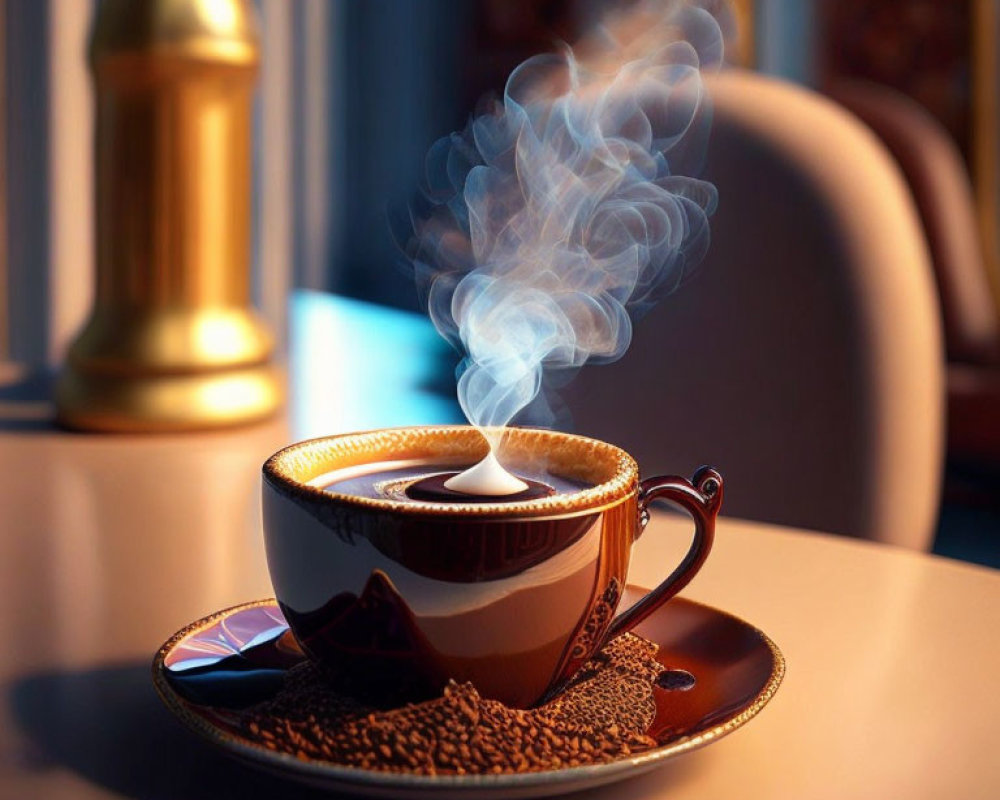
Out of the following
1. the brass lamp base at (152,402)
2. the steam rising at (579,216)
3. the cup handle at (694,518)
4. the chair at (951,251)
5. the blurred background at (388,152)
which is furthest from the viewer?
the chair at (951,251)

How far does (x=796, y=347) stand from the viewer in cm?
107

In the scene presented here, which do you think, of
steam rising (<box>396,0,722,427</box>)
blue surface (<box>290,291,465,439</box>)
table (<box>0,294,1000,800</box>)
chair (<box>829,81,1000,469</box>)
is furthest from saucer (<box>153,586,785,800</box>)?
chair (<box>829,81,1000,469</box>)

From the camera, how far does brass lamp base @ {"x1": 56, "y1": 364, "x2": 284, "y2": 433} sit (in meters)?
0.88

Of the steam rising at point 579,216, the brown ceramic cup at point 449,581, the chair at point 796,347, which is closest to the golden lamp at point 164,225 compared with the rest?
the steam rising at point 579,216

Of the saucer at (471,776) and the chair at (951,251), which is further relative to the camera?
the chair at (951,251)

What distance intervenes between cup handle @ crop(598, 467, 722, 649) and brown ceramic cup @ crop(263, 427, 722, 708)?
2cm

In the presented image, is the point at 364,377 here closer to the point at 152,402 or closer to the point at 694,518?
the point at 152,402

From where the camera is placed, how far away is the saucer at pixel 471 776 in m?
0.31

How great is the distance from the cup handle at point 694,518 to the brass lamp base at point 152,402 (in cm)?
53

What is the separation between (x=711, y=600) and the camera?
0.55m

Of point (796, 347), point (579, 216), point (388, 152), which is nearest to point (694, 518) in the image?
point (579, 216)

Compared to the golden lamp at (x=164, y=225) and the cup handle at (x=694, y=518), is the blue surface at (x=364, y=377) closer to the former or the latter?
the golden lamp at (x=164, y=225)

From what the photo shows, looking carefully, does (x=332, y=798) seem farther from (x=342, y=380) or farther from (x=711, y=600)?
(x=342, y=380)

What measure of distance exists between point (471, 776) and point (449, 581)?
0.22 feet
